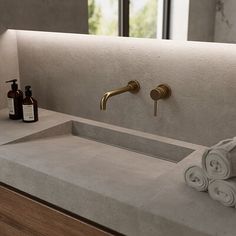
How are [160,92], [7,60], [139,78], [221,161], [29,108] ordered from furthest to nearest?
[7,60] < [29,108] < [139,78] < [160,92] < [221,161]

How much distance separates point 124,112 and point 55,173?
1.77 feet

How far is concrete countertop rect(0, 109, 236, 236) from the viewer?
3.10 ft

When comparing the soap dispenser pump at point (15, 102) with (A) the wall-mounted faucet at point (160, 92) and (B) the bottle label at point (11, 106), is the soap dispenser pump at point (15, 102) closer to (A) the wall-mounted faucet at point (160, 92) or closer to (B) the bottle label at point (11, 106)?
(B) the bottle label at point (11, 106)

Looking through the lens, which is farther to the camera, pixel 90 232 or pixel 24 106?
pixel 24 106

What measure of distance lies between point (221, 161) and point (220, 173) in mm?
36

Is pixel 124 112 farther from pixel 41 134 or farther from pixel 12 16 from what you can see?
pixel 12 16

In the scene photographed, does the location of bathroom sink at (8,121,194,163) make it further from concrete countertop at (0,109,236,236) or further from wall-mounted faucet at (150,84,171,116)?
wall-mounted faucet at (150,84,171,116)

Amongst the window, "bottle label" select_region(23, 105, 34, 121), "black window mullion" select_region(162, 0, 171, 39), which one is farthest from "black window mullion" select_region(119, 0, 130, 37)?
"bottle label" select_region(23, 105, 34, 121)

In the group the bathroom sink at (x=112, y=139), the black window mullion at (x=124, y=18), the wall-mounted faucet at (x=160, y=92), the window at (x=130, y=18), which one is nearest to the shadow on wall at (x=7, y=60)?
the bathroom sink at (x=112, y=139)

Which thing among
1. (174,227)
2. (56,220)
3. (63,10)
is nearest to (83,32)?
(63,10)

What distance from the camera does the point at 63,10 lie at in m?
1.58

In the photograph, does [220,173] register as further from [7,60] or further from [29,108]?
[7,60]

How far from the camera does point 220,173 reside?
3.22ft

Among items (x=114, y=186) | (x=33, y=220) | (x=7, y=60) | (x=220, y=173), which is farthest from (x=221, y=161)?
(x=7, y=60)
